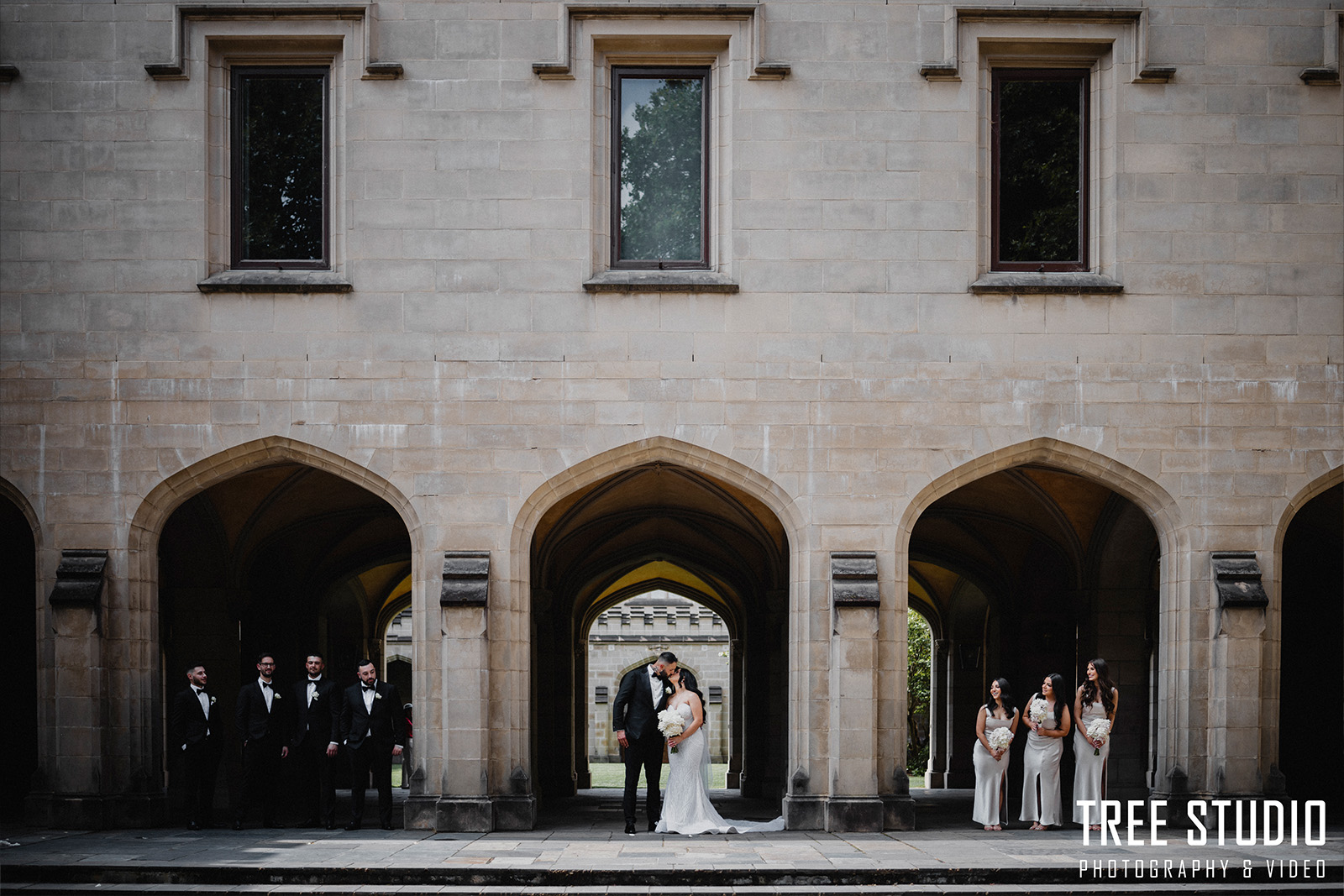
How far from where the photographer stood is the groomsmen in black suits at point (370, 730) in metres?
12.4

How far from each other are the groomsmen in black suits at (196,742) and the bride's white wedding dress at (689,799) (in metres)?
4.04

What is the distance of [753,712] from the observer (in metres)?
21.2

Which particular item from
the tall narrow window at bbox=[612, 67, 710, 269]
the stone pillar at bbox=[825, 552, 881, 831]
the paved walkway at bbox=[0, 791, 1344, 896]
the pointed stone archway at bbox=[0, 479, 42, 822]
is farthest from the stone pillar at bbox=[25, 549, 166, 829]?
the stone pillar at bbox=[825, 552, 881, 831]

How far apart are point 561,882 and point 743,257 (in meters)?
5.90

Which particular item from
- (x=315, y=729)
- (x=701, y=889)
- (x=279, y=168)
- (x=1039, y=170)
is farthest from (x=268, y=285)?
(x=1039, y=170)

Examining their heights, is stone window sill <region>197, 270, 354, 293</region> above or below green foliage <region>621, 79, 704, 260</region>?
below

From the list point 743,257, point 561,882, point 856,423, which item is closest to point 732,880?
point 561,882

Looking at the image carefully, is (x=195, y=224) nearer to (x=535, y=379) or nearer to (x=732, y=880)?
(x=535, y=379)

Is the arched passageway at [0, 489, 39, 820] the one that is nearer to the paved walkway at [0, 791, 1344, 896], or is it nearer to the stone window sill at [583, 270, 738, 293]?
the paved walkway at [0, 791, 1344, 896]

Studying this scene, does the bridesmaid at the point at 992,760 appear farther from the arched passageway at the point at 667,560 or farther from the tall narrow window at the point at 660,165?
the tall narrow window at the point at 660,165

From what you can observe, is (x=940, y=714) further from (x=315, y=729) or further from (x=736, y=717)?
(x=315, y=729)

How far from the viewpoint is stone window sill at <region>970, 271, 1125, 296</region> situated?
42.1 feet

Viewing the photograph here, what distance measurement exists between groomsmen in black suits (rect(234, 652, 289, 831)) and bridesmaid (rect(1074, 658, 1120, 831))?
720 centimetres

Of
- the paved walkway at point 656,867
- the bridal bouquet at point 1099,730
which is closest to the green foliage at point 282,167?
the paved walkway at point 656,867
